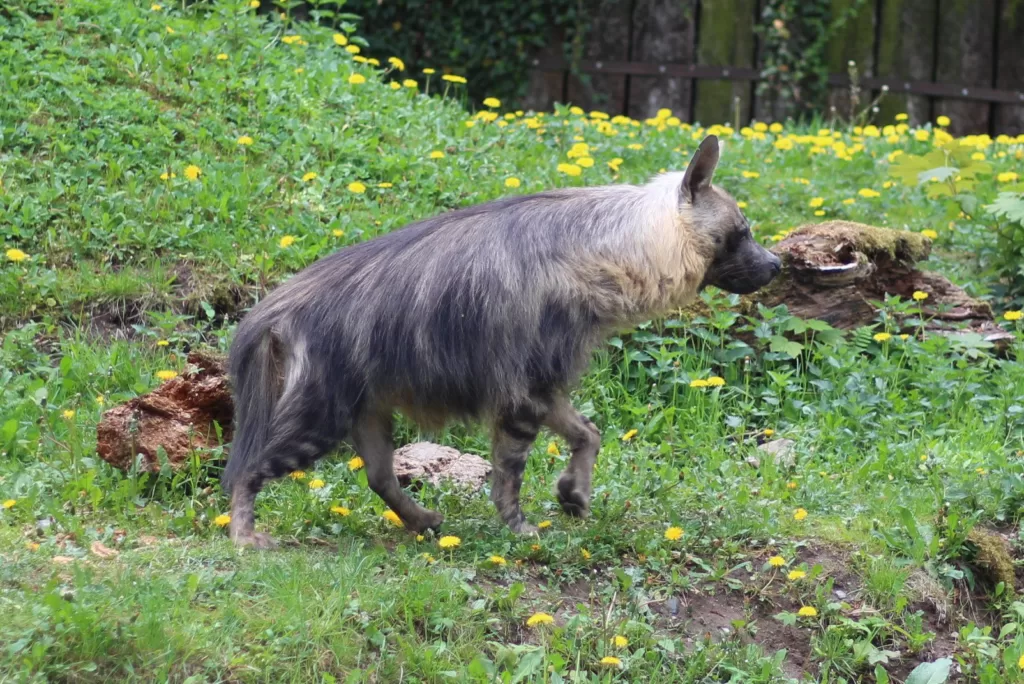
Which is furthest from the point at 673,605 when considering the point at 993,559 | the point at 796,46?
the point at 796,46

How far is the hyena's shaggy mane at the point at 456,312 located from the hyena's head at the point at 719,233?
0.31m

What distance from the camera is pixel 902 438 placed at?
566cm

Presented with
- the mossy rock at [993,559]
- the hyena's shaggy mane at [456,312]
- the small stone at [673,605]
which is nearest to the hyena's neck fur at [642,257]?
the hyena's shaggy mane at [456,312]

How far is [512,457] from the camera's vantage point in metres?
4.76

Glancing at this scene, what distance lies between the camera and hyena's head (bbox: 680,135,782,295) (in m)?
5.00

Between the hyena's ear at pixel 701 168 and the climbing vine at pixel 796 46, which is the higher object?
the climbing vine at pixel 796 46

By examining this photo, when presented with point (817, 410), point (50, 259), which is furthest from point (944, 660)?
point (50, 259)

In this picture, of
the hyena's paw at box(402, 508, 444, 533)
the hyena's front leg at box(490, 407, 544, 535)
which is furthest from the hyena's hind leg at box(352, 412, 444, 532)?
the hyena's front leg at box(490, 407, 544, 535)

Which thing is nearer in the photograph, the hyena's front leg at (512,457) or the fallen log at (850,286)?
the hyena's front leg at (512,457)

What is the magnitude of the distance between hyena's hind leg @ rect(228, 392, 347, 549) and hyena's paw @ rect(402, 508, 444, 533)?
455 mm

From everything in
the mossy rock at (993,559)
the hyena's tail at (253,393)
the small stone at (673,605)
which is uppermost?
the hyena's tail at (253,393)

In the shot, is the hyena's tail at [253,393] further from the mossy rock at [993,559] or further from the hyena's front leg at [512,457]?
the mossy rock at [993,559]

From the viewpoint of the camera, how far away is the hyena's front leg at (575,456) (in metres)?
4.92

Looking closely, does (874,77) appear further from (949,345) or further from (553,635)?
(553,635)
